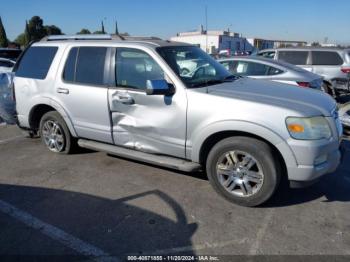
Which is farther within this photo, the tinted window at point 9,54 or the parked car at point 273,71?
the tinted window at point 9,54

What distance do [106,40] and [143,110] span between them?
138 cm

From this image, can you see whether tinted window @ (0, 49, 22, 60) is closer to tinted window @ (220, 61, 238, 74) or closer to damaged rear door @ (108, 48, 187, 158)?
tinted window @ (220, 61, 238, 74)

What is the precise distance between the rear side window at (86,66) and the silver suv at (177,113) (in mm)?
16

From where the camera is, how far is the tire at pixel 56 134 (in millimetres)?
5270

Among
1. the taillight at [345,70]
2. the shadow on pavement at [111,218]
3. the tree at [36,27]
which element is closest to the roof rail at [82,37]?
the shadow on pavement at [111,218]

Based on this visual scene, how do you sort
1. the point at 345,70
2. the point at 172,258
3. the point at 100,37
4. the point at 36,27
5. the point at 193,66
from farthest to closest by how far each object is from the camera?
the point at 36,27 < the point at 345,70 < the point at 100,37 < the point at 193,66 < the point at 172,258

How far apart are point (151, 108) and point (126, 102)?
0.39m

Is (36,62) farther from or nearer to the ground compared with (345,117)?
farther from the ground

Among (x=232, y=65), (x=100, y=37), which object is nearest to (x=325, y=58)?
(x=232, y=65)

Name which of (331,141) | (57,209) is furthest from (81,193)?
(331,141)

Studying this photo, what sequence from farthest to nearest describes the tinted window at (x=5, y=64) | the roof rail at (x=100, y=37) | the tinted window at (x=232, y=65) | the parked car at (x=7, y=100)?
the tinted window at (x=5, y=64)
the tinted window at (x=232, y=65)
the parked car at (x=7, y=100)
the roof rail at (x=100, y=37)

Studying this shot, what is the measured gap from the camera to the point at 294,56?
10.8 m

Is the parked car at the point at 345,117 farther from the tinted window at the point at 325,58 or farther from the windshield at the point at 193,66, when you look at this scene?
the tinted window at the point at 325,58

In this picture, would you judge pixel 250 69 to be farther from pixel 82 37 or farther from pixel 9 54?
pixel 9 54
